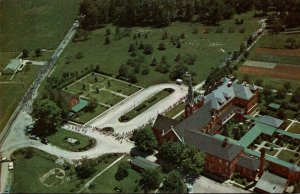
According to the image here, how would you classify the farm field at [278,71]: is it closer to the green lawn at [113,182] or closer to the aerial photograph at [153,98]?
the aerial photograph at [153,98]

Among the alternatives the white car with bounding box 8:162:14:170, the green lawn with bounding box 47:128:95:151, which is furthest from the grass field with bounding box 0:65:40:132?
the white car with bounding box 8:162:14:170

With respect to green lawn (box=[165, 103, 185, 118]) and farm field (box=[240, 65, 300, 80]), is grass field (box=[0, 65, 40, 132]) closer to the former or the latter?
green lawn (box=[165, 103, 185, 118])

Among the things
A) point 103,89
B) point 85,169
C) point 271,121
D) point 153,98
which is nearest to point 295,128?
point 271,121

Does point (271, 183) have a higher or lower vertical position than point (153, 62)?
lower

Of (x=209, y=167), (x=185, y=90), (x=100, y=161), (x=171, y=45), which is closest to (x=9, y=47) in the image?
(x=171, y=45)

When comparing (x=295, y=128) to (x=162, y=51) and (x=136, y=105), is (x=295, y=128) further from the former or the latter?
(x=162, y=51)

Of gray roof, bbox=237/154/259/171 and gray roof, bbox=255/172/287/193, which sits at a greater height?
gray roof, bbox=237/154/259/171
